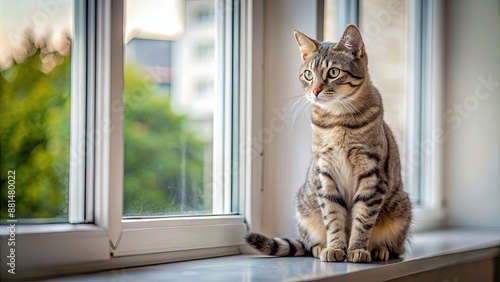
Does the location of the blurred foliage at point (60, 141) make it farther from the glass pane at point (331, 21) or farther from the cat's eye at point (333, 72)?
the glass pane at point (331, 21)

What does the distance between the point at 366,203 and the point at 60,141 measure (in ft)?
2.28

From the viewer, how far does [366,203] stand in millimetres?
1586

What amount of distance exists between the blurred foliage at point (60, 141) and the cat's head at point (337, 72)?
0.34 meters

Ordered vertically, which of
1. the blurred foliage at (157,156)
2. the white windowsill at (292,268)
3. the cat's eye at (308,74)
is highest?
the cat's eye at (308,74)

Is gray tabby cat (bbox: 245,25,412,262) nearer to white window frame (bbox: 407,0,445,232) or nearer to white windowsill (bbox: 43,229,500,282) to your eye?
white windowsill (bbox: 43,229,500,282)

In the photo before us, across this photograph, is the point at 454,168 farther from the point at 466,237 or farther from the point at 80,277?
the point at 80,277

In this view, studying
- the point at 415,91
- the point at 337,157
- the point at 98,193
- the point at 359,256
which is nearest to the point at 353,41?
the point at 337,157

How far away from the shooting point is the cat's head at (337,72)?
1577 mm

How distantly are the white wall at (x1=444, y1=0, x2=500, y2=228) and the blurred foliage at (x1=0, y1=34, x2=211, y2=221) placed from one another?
1237 millimetres

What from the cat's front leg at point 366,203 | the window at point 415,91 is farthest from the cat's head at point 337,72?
the window at point 415,91

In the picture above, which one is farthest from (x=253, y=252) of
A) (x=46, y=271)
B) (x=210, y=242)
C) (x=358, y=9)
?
(x=358, y=9)

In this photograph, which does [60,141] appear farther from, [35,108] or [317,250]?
[317,250]

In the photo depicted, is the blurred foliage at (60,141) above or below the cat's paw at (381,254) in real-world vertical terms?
above

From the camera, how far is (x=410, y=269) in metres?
1.63
